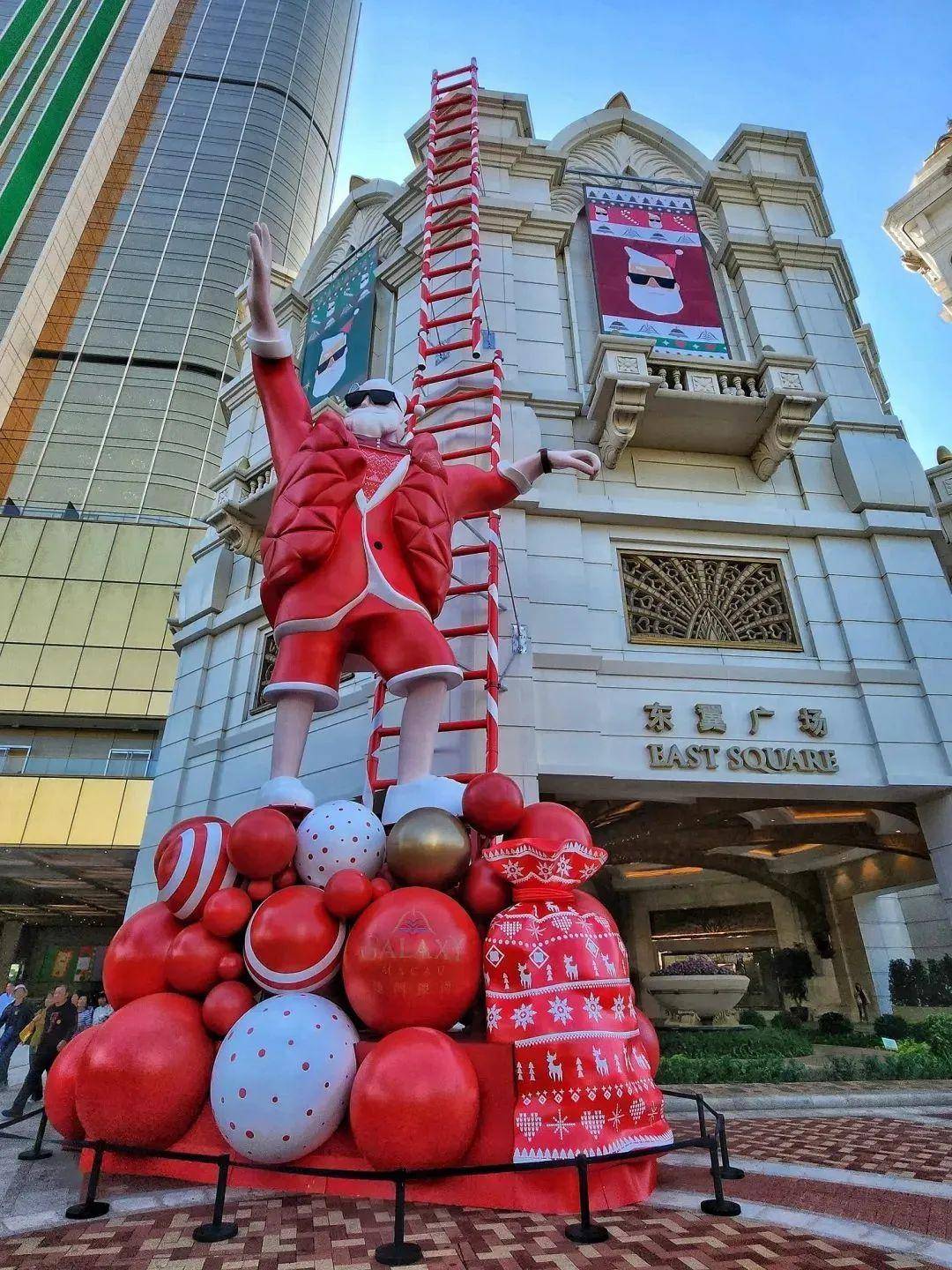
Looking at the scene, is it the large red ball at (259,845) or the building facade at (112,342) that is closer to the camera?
the large red ball at (259,845)

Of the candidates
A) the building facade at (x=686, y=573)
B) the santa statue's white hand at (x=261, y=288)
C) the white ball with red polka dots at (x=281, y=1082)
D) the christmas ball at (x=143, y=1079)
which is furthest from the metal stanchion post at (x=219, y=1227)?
the santa statue's white hand at (x=261, y=288)

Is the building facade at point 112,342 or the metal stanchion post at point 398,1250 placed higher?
the building facade at point 112,342

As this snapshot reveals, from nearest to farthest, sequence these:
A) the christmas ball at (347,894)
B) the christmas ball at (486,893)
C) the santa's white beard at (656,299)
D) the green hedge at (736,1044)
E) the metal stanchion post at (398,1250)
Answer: the metal stanchion post at (398,1250) → the christmas ball at (347,894) → the christmas ball at (486,893) → the green hedge at (736,1044) → the santa's white beard at (656,299)

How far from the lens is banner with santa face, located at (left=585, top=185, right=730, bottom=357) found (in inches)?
436

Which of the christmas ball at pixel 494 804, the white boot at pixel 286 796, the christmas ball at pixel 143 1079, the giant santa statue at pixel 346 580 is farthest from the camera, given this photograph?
the giant santa statue at pixel 346 580

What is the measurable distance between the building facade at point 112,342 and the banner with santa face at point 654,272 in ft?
72.2

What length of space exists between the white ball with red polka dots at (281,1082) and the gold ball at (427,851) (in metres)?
0.88

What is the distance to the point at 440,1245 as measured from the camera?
9.60ft

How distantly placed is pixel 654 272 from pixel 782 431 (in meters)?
3.88

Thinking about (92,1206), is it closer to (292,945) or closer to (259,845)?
(292,945)

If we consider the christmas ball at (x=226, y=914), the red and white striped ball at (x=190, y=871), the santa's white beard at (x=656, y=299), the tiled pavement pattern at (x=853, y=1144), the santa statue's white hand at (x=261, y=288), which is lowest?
the tiled pavement pattern at (x=853, y=1144)

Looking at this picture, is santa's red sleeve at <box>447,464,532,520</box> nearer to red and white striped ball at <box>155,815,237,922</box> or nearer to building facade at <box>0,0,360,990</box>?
red and white striped ball at <box>155,815,237,922</box>

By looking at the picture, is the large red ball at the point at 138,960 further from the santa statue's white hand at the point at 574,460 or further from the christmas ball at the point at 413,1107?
the santa statue's white hand at the point at 574,460

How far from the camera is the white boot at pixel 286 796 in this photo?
4758 mm
